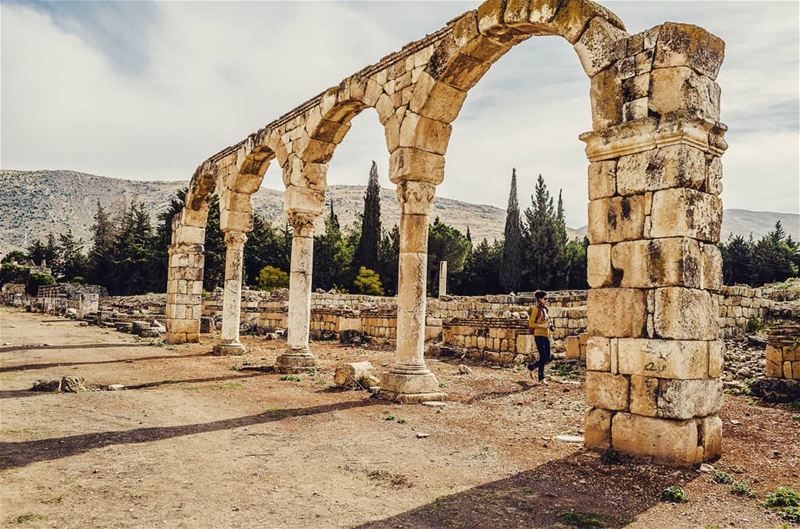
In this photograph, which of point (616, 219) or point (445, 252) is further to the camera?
point (445, 252)

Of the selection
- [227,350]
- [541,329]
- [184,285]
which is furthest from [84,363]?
[541,329]

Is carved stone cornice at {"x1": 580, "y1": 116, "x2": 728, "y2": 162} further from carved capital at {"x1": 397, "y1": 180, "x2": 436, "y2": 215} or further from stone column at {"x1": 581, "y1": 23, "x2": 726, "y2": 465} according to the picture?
carved capital at {"x1": 397, "y1": 180, "x2": 436, "y2": 215}

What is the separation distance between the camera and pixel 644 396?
561 centimetres

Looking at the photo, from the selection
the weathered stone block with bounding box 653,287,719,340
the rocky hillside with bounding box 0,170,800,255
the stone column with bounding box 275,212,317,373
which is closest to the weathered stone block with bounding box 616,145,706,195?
the weathered stone block with bounding box 653,287,719,340

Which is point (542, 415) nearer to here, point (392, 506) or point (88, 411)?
point (392, 506)

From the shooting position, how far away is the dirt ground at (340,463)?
432 cm

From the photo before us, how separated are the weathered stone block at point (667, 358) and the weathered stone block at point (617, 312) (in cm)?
15

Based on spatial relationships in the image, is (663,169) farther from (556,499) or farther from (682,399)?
(556,499)

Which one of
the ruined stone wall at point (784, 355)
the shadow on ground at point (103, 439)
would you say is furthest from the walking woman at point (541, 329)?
→ the shadow on ground at point (103, 439)

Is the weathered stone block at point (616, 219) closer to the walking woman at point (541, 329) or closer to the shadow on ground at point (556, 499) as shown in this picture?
the shadow on ground at point (556, 499)

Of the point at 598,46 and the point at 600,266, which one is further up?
the point at 598,46

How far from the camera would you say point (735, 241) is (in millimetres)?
40969

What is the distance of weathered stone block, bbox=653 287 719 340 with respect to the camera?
553 cm

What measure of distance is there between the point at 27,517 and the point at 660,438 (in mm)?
5132
